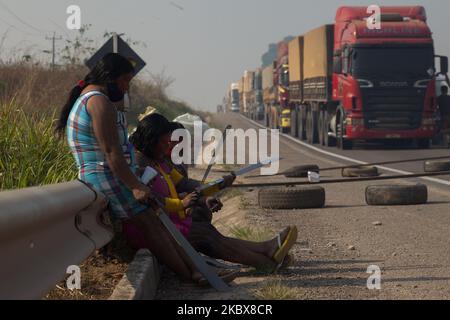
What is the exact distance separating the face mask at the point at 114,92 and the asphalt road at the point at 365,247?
1.67 meters

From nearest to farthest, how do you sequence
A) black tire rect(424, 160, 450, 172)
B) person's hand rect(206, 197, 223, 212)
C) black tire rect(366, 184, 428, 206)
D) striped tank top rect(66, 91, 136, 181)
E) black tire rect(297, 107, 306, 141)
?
striped tank top rect(66, 91, 136, 181) → person's hand rect(206, 197, 223, 212) → black tire rect(366, 184, 428, 206) → black tire rect(424, 160, 450, 172) → black tire rect(297, 107, 306, 141)

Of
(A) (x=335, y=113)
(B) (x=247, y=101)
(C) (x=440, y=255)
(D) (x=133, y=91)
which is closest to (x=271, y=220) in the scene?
(C) (x=440, y=255)

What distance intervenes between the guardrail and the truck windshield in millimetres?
21180

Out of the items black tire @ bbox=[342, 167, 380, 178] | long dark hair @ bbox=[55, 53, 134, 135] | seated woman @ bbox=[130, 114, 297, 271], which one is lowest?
black tire @ bbox=[342, 167, 380, 178]

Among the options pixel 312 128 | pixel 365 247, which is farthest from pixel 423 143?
pixel 365 247

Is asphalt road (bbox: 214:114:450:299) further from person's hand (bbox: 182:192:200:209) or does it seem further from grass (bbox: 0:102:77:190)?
grass (bbox: 0:102:77:190)

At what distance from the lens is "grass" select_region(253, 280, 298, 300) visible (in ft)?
20.5

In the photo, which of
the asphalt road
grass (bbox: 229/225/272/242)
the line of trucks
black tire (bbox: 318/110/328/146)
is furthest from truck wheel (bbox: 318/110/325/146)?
grass (bbox: 229/225/272/242)

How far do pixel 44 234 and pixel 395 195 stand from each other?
7861mm

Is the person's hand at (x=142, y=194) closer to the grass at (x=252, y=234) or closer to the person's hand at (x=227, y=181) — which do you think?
the person's hand at (x=227, y=181)

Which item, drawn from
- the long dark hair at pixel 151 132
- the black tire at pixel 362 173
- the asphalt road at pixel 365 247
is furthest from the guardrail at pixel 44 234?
Answer: the black tire at pixel 362 173

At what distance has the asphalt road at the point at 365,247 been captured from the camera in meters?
7.00

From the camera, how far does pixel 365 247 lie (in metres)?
9.06

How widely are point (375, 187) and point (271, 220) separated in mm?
2025
